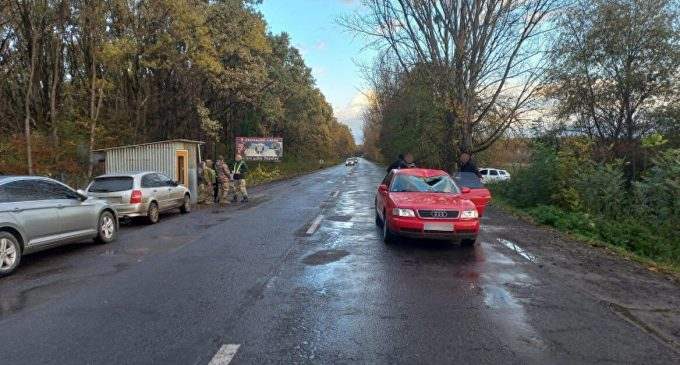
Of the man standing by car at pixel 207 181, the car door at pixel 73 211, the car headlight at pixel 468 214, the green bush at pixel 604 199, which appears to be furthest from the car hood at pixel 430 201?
the man standing by car at pixel 207 181

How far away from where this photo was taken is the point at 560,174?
1658 cm

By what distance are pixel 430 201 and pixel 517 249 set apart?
Result: 2028mm

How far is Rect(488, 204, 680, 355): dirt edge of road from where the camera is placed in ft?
17.8

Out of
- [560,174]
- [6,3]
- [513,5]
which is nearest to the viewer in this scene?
[560,174]

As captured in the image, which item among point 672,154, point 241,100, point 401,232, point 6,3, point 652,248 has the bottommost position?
point 652,248

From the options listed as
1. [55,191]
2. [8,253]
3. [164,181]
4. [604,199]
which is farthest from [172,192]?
[604,199]

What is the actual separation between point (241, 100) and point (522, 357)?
31.3 m

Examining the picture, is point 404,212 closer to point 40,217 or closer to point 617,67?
point 40,217

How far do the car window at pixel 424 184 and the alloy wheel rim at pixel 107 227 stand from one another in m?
6.03

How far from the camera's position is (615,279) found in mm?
7410

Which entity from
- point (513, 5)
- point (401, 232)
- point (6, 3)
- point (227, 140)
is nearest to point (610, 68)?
point (513, 5)

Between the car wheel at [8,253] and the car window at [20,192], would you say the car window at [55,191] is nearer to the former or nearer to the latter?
the car window at [20,192]

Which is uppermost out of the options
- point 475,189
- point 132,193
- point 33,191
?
point 33,191

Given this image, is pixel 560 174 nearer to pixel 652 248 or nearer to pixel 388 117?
pixel 652 248
